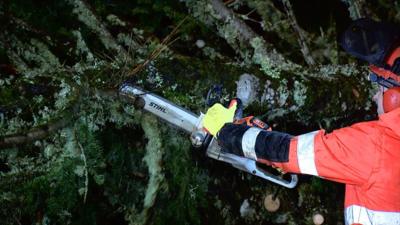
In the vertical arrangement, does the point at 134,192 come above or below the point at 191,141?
below

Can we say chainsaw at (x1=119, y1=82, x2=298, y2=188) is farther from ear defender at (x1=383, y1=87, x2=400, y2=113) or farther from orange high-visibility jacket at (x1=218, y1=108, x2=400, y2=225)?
ear defender at (x1=383, y1=87, x2=400, y2=113)

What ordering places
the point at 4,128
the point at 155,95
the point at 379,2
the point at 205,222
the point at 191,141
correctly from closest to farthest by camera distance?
1. the point at 4,128
2. the point at 155,95
3. the point at 191,141
4. the point at 205,222
5. the point at 379,2

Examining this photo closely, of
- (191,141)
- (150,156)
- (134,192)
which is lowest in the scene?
(134,192)

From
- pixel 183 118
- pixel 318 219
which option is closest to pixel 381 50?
pixel 183 118

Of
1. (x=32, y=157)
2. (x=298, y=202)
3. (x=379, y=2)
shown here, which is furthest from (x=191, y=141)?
(x=379, y=2)

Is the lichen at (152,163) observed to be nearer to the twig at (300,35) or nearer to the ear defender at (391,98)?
the ear defender at (391,98)

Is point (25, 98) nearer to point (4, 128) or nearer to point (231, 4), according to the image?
point (4, 128)

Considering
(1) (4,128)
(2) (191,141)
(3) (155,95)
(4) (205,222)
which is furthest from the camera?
(4) (205,222)

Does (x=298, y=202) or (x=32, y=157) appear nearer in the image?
(x=32, y=157)

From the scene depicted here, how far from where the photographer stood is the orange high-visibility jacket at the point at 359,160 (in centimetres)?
214

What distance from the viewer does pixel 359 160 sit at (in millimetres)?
2172

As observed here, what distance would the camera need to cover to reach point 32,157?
240cm

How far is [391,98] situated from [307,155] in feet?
1.91

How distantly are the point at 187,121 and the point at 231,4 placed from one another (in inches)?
62.4
